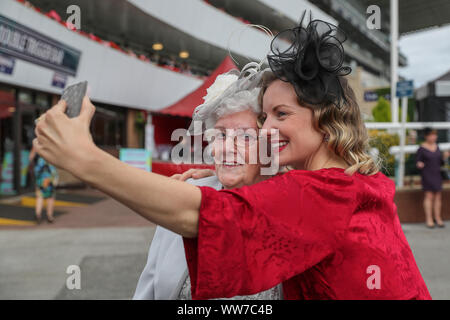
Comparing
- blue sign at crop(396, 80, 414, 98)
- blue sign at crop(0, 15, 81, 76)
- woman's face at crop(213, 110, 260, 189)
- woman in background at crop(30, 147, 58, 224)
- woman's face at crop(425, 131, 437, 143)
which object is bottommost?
Result: woman in background at crop(30, 147, 58, 224)

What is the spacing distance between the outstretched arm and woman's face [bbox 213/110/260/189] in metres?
0.66

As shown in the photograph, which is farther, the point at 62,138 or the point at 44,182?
the point at 44,182

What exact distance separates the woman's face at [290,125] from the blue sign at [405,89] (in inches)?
318

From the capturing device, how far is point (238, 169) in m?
1.48

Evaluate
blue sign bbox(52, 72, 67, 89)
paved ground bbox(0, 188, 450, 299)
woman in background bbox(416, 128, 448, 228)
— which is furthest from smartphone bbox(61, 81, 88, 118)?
blue sign bbox(52, 72, 67, 89)

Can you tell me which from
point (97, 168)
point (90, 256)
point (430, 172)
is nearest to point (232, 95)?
point (97, 168)

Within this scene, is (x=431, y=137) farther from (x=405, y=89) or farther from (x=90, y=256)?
(x=90, y=256)

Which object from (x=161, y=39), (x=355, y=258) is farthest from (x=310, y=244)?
(x=161, y=39)

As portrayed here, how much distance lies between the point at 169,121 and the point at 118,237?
22.1ft

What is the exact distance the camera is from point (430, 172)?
7543 millimetres

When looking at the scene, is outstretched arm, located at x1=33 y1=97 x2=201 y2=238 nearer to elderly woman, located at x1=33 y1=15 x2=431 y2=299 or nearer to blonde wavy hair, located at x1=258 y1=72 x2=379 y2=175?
elderly woman, located at x1=33 y1=15 x2=431 y2=299

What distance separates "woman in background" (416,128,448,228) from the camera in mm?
7523

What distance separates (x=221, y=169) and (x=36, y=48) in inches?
413

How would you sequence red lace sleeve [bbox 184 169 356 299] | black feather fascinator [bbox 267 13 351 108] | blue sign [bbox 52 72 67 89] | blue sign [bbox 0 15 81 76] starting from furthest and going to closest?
1. blue sign [bbox 52 72 67 89]
2. blue sign [bbox 0 15 81 76]
3. black feather fascinator [bbox 267 13 351 108]
4. red lace sleeve [bbox 184 169 356 299]
